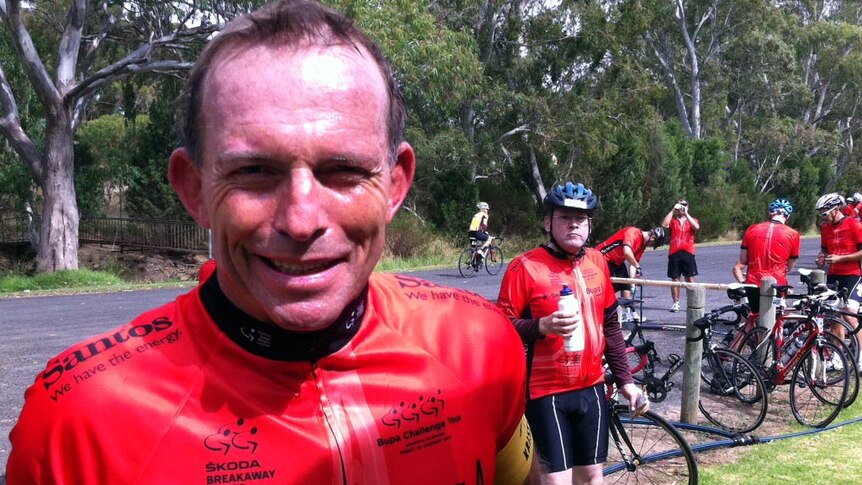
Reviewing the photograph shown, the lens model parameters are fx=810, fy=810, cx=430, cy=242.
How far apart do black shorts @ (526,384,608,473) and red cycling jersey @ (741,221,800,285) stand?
5857 mm

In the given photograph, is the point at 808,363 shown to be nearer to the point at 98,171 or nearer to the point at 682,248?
the point at 682,248

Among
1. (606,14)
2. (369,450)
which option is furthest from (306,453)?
(606,14)

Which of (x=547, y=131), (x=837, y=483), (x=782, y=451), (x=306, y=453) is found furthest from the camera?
(x=547, y=131)

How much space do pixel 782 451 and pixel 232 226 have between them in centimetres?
646

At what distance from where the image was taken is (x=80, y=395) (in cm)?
137

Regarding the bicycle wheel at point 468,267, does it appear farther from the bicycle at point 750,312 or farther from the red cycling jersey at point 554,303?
the red cycling jersey at point 554,303

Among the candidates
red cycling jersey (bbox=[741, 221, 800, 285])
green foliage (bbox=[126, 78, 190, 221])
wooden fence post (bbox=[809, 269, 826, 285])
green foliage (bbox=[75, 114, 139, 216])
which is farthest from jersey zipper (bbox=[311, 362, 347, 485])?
green foliage (bbox=[75, 114, 139, 216])

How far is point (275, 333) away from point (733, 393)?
23.8ft

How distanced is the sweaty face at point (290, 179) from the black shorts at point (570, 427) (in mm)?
3299

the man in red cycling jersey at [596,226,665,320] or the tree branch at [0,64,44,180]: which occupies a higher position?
the tree branch at [0,64,44,180]

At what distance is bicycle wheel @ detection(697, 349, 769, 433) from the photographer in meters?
7.40

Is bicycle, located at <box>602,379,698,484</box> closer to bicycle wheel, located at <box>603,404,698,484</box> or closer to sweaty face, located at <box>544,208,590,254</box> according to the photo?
bicycle wheel, located at <box>603,404,698,484</box>

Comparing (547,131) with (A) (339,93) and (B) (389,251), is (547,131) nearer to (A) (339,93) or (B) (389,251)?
(B) (389,251)

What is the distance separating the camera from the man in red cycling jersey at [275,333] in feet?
4.35
